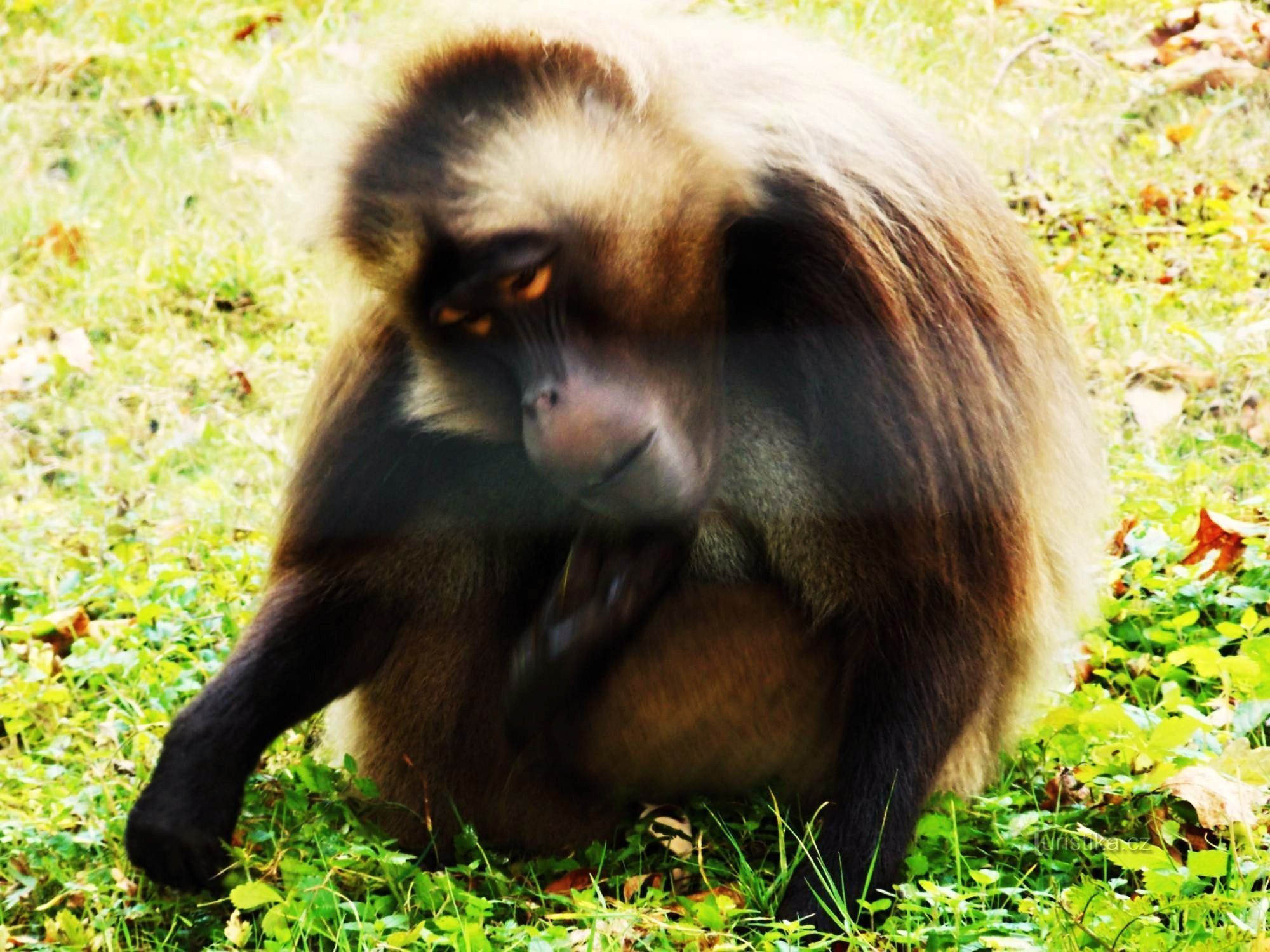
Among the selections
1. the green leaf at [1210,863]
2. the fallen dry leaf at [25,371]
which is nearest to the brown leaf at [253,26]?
the fallen dry leaf at [25,371]

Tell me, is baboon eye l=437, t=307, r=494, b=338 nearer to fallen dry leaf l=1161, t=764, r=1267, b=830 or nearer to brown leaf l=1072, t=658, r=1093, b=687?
fallen dry leaf l=1161, t=764, r=1267, b=830

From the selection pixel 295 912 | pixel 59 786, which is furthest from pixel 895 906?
pixel 59 786

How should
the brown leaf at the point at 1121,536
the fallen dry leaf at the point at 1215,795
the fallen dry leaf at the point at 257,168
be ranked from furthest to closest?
the fallen dry leaf at the point at 257,168 < the brown leaf at the point at 1121,536 < the fallen dry leaf at the point at 1215,795

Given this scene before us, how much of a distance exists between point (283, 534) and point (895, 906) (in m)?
1.36

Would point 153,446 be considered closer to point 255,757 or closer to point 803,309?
point 255,757

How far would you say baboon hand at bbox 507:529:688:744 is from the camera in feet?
8.80

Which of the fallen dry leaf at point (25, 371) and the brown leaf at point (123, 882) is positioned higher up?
the fallen dry leaf at point (25, 371)

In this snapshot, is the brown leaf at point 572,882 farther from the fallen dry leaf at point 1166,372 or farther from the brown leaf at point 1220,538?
the fallen dry leaf at point 1166,372

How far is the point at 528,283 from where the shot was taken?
2.41 meters

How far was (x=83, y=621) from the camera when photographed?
147 inches

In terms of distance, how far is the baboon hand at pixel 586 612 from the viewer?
2684 millimetres

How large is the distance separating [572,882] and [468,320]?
3.53 ft

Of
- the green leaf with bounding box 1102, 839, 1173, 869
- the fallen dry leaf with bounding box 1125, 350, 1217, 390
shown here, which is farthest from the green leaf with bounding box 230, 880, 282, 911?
the fallen dry leaf with bounding box 1125, 350, 1217, 390

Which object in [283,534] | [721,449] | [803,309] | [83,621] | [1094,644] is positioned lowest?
[83,621]
